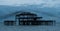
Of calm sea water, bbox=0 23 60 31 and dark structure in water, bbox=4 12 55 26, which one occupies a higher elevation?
dark structure in water, bbox=4 12 55 26

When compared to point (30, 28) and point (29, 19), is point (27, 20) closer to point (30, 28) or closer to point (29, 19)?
point (29, 19)

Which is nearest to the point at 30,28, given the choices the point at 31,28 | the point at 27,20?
the point at 31,28

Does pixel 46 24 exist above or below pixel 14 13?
below

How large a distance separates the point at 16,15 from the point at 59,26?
0.69 meters

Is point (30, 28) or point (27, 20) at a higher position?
point (27, 20)

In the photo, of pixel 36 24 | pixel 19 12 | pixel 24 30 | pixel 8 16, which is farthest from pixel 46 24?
pixel 8 16

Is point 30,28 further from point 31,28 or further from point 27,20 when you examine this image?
point 27,20

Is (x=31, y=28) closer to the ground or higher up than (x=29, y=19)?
closer to the ground

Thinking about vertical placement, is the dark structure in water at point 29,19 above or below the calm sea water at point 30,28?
above

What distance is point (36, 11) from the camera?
1.62 metres

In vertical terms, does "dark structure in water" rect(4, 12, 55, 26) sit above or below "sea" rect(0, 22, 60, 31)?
above

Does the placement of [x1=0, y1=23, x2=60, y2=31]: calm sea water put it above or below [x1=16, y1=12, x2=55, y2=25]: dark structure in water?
below

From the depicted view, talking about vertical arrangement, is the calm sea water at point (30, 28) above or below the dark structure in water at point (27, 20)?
below

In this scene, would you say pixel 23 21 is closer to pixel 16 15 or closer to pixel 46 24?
pixel 16 15
